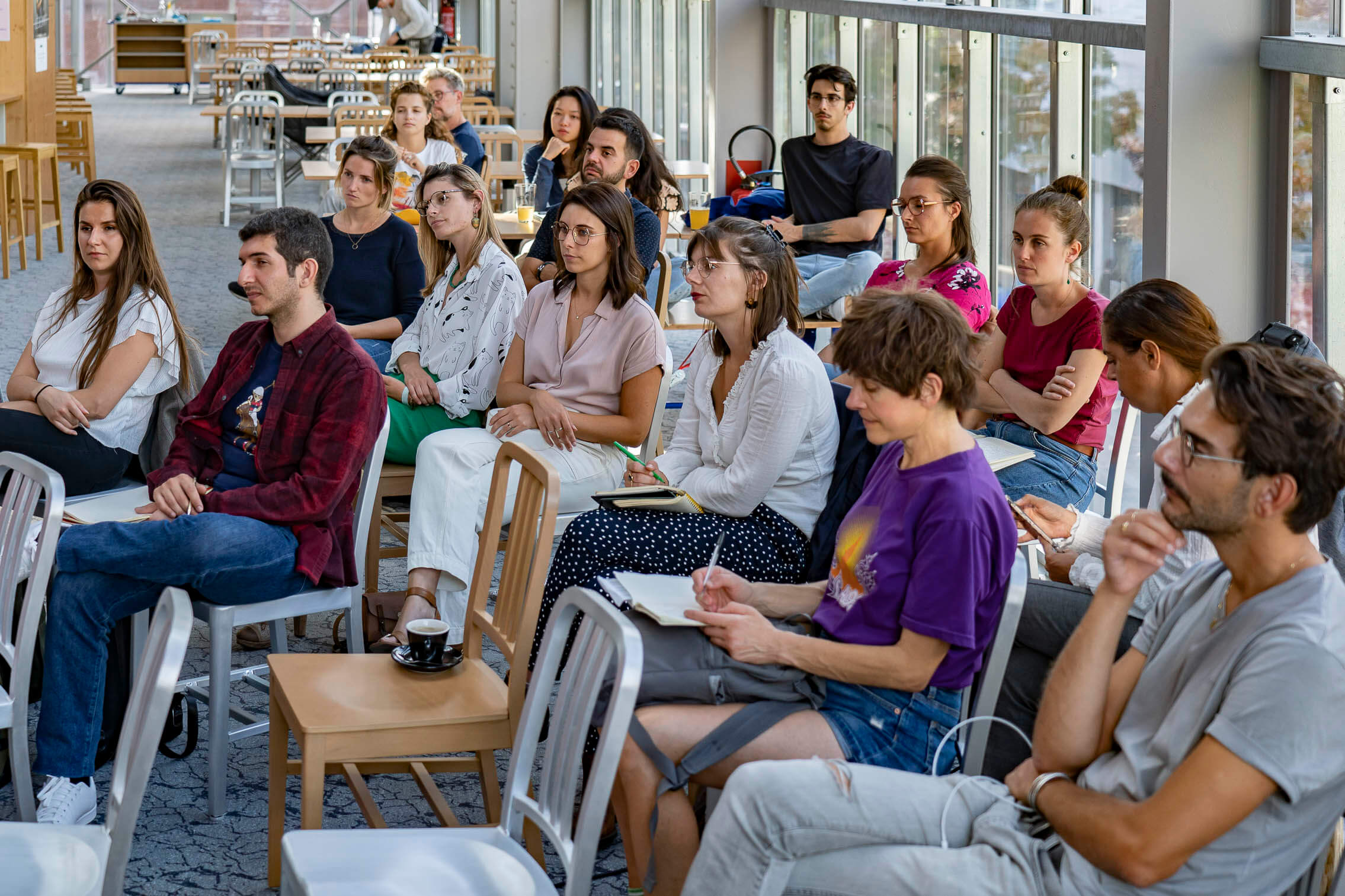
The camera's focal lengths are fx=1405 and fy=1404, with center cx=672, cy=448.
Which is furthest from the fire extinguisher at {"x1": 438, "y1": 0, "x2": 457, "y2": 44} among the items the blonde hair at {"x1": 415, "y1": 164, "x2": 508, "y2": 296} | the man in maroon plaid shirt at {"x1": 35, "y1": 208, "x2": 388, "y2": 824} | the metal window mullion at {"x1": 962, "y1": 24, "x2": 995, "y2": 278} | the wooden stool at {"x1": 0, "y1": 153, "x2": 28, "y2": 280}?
the man in maroon plaid shirt at {"x1": 35, "y1": 208, "x2": 388, "y2": 824}

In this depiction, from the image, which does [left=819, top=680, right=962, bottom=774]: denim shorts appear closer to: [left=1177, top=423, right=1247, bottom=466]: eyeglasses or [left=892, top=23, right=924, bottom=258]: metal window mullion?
[left=1177, top=423, right=1247, bottom=466]: eyeglasses

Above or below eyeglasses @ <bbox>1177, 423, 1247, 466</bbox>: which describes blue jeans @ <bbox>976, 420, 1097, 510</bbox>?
below

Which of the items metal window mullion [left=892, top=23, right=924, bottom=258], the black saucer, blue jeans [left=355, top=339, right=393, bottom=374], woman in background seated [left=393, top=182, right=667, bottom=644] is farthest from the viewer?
metal window mullion [left=892, top=23, right=924, bottom=258]

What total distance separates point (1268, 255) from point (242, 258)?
258 centimetres

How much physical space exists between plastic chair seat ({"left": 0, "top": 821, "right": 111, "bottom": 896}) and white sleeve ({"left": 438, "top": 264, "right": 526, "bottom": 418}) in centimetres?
197

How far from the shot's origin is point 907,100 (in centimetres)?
628

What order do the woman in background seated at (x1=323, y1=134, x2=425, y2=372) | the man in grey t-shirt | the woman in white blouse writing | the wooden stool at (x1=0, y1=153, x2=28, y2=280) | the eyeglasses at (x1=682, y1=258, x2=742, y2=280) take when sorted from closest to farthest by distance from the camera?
the man in grey t-shirt, the eyeglasses at (x1=682, y1=258, x2=742, y2=280), the woman in white blouse writing, the woman in background seated at (x1=323, y1=134, x2=425, y2=372), the wooden stool at (x1=0, y1=153, x2=28, y2=280)

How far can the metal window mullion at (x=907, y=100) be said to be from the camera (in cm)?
617

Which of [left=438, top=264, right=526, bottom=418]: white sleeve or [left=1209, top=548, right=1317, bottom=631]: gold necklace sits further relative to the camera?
[left=438, top=264, right=526, bottom=418]: white sleeve

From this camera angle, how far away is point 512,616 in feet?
7.86

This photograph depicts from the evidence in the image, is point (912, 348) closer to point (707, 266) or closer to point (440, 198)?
point (707, 266)

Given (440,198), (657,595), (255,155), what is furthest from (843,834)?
(255,155)

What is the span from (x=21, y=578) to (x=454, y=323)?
1635 mm

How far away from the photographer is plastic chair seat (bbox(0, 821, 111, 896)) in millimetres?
1771
